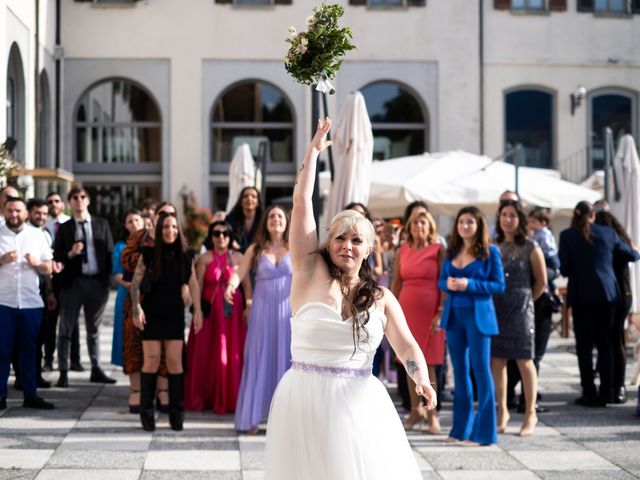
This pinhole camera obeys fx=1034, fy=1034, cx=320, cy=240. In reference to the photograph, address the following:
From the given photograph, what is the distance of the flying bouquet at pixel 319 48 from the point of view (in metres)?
5.13

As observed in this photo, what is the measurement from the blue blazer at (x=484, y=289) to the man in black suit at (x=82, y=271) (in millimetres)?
4358

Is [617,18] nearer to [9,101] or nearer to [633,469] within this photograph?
[9,101]

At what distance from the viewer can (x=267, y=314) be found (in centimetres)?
885

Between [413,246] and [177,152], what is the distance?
17620mm

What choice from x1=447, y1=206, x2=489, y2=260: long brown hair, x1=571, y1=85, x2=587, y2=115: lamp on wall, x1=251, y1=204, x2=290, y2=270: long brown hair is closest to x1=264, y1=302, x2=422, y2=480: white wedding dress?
x1=447, y1=206, x2=489, y2=260: long brown hair

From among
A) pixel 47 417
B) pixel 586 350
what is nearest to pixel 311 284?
pixel 47 417

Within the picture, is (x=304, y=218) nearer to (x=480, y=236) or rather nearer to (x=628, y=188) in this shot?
(x=480, y=236)

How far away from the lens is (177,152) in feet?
85.1

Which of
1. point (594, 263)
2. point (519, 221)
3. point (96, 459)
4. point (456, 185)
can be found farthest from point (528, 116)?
point (96, 459)

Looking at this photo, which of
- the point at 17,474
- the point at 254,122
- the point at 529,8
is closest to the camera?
the point at 17,474

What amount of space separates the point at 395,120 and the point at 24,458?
67.5 feet

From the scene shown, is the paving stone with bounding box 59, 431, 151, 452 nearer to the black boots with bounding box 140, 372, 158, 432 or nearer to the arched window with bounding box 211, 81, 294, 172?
the black boots with bounding box 140, 372, 158, 432

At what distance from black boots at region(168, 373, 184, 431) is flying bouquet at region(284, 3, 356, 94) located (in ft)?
13.5

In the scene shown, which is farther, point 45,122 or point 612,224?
point 45,122
